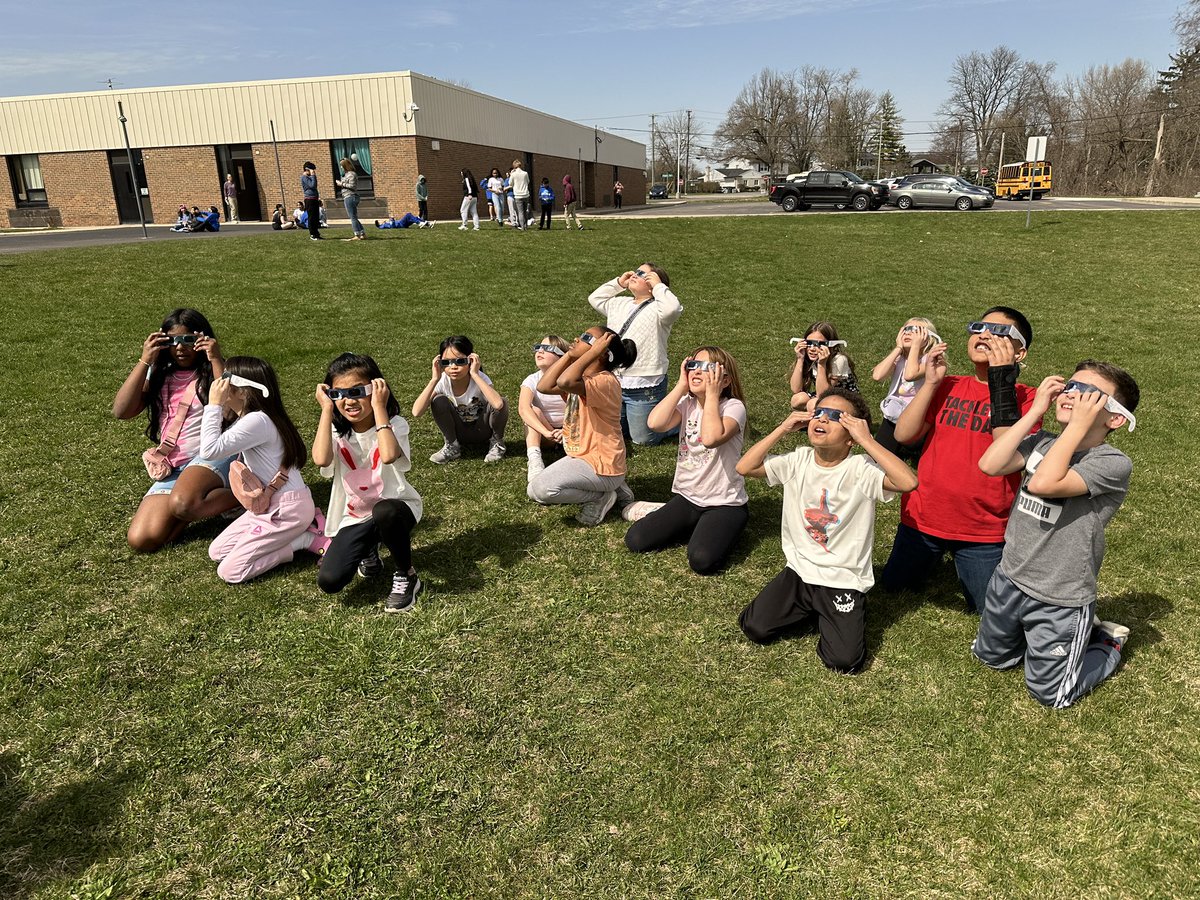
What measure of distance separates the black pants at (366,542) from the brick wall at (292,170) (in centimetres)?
3207

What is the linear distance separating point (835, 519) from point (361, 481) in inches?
109

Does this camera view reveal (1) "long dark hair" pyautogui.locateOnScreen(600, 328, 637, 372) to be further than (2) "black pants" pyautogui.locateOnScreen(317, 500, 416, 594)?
Yes

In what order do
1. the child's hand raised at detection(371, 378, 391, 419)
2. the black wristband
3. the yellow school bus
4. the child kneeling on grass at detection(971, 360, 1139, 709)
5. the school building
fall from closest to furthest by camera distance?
the child kneeling on grass at detection(971, 360, 1139, 709)
the black wristband
the child's hand raised at detection(371, 378, 391, 419)
the school building
the yellow school bus

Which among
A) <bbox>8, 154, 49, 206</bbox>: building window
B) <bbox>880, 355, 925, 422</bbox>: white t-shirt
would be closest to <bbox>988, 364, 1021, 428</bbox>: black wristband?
<bbox>880, 355, 925, 422</bbox>: white t-shirt

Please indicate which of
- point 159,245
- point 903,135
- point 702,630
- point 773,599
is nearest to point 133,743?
point 702,630

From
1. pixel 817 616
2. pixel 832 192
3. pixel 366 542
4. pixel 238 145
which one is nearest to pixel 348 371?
pixel 366 542

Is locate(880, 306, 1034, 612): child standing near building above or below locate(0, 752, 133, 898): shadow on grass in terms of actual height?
above

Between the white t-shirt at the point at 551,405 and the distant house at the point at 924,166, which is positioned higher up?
the distant house at the point at 924,166

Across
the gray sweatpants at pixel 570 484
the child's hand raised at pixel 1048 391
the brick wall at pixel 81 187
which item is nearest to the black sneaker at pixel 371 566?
the gray sweatpants at pixel 570 484

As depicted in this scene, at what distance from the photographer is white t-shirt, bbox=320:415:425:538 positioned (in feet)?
14.4

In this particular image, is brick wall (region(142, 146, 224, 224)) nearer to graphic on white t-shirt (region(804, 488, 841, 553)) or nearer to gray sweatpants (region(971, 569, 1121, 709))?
graphic on white t-shirt (region(804, 488, 841, 553))

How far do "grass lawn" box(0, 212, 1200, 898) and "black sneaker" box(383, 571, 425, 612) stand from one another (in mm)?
148

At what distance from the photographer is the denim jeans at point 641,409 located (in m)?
6.80

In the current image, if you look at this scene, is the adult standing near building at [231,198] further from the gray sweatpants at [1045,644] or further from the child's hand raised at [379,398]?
the gray sweatpants at [1045,644]
